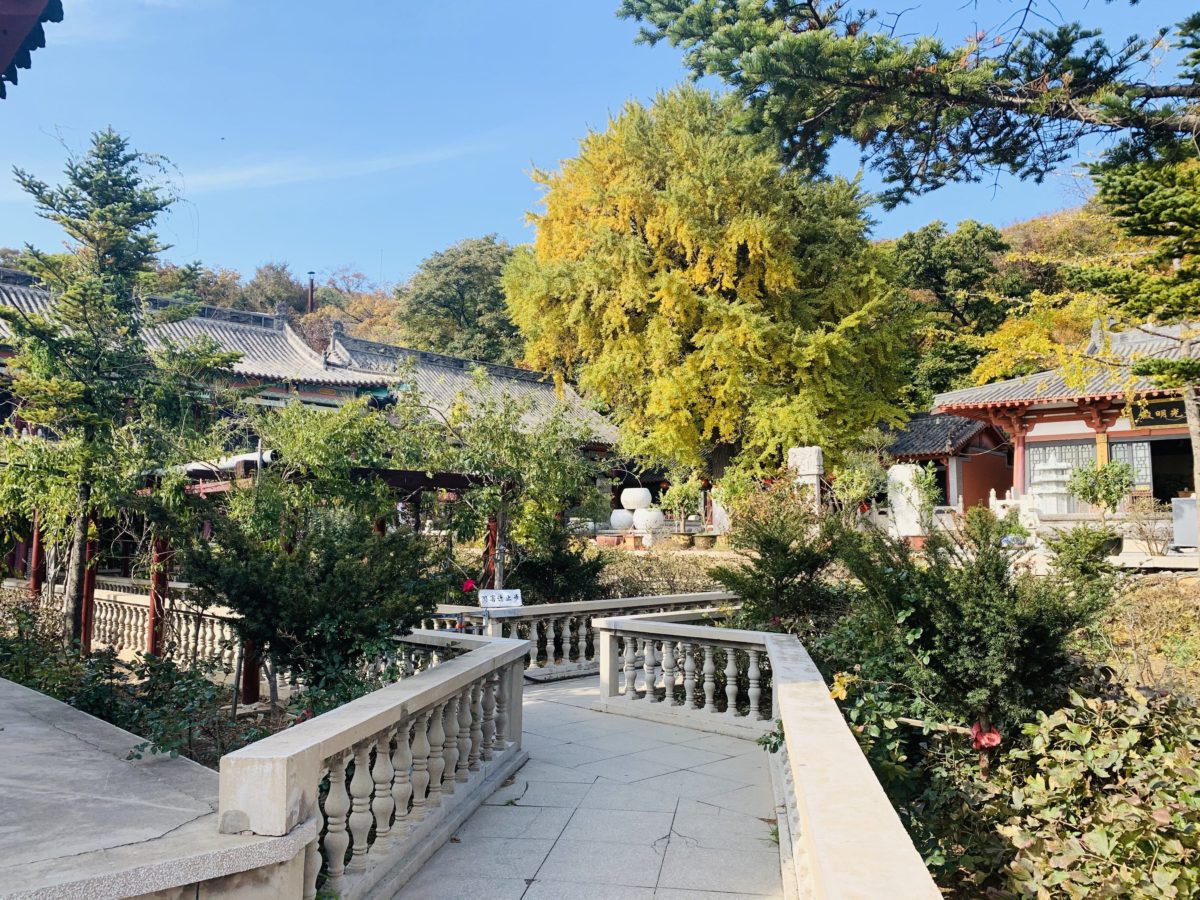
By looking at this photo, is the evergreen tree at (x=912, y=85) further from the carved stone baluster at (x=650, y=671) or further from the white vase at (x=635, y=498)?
the white vase at (x=635, y=498)

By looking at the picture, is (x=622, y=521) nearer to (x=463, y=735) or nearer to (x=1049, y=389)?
(x=1049, y=389)

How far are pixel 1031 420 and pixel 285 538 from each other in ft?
69.8

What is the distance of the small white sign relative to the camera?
27.8 ft

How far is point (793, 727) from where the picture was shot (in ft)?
10.4

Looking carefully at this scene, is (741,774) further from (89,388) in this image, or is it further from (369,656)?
(89,388)

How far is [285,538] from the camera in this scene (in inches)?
248

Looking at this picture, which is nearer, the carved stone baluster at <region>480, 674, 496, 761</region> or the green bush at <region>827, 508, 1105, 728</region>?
the green bush at <region>827, 508, 1105, 728</region>

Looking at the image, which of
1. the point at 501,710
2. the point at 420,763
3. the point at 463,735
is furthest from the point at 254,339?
the point at 420,763

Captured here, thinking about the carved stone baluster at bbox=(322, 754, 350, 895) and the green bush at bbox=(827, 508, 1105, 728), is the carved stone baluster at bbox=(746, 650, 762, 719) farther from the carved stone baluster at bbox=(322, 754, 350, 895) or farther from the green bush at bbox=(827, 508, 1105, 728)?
the carved stone baluster at bbox=(322, 754, 350, 895)

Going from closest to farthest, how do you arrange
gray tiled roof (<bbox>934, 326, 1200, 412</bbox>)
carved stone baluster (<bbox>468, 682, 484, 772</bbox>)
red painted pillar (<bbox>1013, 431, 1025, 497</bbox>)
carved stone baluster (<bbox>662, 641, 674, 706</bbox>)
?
carved stone baluster (<bbox>468, 682, 484, 772</bbox>)
carved stone baluster (<bbox>662, 641, 674, 706</bbox>)
gray tiled roof (<bbox>934, 326, 1200, 412</bbox>)
red painted pillar (<bbox>1013, 431, 1025, 497</bbox>)

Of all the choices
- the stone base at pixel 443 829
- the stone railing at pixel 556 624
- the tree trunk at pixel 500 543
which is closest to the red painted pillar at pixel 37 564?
the tree trunk at pixel 500 543

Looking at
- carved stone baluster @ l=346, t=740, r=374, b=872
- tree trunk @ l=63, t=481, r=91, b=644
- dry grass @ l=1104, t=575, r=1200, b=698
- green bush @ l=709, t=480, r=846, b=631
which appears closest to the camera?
carved stone baluster @ l=346, t=740, r=374, b=872

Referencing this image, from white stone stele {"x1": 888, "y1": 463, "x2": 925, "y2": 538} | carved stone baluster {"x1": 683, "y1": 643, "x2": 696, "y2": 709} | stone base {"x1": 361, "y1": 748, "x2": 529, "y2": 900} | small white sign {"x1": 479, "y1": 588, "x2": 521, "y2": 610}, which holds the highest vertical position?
white stone stele {"x1": 888, "y1": 463, "x2": 925, "y2": 538}

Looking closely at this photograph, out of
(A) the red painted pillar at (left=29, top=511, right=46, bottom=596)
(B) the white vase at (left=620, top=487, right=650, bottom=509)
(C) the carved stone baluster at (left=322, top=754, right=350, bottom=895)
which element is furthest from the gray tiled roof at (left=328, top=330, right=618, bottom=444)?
(C) the carved stone baluster at (left=322, top=754, right=350, bottom=895)
